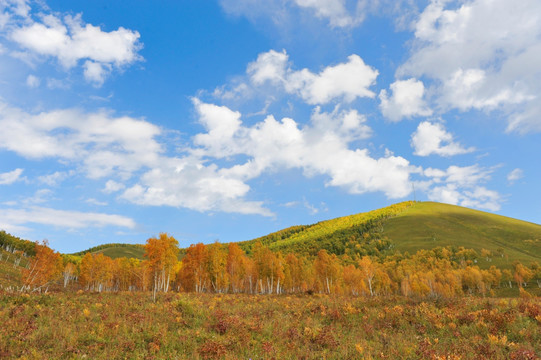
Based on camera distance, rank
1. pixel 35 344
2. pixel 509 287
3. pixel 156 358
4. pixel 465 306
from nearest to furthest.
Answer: pixel 156 358 → pixel 35 344 → pixel 465 306 → pixel 509 287

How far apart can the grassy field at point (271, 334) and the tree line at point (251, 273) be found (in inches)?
1059

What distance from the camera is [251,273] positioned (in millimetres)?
79000

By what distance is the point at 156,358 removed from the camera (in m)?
9.94

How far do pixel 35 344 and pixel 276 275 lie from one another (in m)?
66.2

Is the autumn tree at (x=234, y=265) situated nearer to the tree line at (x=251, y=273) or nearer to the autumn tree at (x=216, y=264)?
A: the tree line at (x=251, y=273)

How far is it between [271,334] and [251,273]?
69.0 m

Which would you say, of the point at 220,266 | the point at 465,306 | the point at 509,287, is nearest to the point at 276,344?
the point at 465,306

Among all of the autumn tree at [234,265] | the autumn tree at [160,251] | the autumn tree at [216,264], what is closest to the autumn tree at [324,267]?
the autumn tree at [234,265]

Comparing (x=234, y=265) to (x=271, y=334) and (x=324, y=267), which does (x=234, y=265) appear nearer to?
(x=324, y=267)

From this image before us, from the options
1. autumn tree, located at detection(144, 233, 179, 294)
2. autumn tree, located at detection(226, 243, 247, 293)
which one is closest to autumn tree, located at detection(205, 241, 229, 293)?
autumn tree, located at detection(226, 243, 247, 293)

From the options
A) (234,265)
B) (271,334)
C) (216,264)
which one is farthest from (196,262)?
(271,334)

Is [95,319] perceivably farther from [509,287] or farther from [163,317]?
[509,287]

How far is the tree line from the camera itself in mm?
61312

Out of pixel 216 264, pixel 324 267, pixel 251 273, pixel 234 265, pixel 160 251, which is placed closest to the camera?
pixel 160 251
